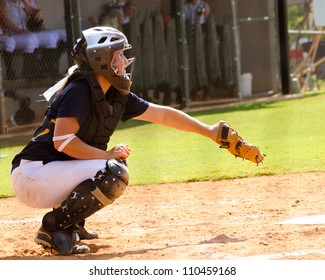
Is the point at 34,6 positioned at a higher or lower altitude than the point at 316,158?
higher

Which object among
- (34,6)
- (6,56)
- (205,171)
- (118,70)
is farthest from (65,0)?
(118,70)

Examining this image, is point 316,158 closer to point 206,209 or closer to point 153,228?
point 206,209

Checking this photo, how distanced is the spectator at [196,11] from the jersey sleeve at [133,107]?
10477mm

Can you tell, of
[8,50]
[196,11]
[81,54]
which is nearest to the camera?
[81,54]

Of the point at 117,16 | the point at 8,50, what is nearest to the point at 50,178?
the point at 8,50

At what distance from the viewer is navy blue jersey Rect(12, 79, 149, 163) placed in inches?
193

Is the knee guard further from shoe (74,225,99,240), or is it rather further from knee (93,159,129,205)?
shoe (74,225,99,240)

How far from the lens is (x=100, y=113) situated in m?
5.07

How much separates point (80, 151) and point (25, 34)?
28.9 feet

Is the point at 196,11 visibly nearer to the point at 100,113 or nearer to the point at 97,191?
the point at 100,113

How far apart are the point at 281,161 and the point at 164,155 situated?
1.61m

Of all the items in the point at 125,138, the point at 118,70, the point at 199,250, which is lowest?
the point at 125,138

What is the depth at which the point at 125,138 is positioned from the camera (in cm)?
1170

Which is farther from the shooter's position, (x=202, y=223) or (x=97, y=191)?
(x=202, y=223)
